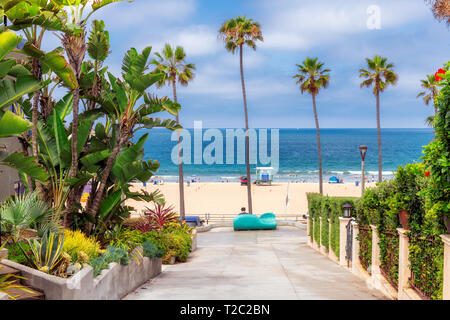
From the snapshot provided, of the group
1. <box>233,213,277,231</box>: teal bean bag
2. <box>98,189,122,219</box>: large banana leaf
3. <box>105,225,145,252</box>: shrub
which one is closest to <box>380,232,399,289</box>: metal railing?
<box>105,225,145,252</box>: shrub

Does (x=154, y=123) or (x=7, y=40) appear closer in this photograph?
(x=7, y=40)

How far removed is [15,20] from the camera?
8352 mm

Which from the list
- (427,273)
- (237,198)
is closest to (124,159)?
(427,273)

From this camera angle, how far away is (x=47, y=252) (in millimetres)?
7566

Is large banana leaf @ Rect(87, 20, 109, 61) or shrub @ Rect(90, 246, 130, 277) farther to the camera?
large banana leaf @ Rect(87, 20, 109, 61)

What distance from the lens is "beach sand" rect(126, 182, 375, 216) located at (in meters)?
49.8

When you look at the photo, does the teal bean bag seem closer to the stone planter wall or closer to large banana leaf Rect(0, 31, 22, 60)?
the stone planter wall

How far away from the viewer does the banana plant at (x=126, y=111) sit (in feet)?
34.6

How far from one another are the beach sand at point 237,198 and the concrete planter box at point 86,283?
3196 centimetres

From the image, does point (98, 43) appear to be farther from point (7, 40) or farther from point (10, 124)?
point (10, 124)

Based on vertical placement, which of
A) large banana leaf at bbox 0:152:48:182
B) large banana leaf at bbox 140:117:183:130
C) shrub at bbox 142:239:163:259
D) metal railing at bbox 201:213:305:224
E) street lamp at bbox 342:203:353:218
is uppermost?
large banana leaf at bbox 140:117:183:130

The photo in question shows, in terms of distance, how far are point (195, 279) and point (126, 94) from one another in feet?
17.3

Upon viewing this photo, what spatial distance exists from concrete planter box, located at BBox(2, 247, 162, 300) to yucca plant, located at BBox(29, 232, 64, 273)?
1.05ft

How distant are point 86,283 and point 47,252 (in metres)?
0.94
